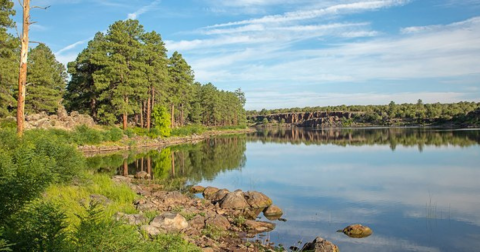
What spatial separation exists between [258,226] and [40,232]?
828 cm

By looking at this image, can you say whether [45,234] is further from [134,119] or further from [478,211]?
[134,119]

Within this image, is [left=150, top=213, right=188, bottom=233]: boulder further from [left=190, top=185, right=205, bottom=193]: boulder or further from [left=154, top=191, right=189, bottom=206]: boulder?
[left=190, top=185, right=205, bottom=193]: boulder

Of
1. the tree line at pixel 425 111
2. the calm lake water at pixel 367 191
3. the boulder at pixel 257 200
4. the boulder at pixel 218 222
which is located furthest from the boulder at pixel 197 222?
the tree line at pixel 425 111

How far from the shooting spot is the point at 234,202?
49.2ft

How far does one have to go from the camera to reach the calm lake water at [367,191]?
1177 centimetres

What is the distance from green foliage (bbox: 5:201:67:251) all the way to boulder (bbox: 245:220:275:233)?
300 inches

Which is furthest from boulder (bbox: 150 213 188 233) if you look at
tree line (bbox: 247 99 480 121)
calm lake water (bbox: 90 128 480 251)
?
tree line (bbox: 247 99 480 121)

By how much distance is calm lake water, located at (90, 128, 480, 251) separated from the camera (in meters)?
11.8

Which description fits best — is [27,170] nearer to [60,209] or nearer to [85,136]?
[60,209]

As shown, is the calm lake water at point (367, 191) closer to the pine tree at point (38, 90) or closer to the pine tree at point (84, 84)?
the pine tree at point (38, 90)

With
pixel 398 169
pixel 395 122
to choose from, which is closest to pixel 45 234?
pixel 398 169

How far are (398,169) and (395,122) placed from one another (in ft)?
391

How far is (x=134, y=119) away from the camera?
60.2 metres

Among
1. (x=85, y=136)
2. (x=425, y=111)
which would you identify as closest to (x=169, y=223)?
(x=85, y=136)
